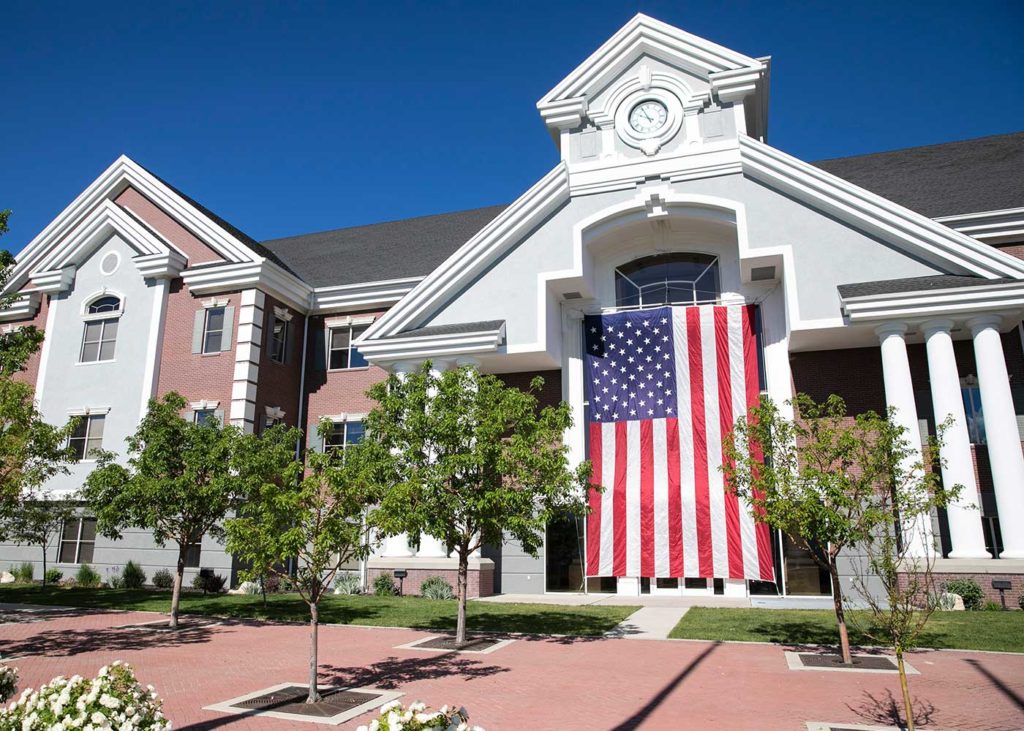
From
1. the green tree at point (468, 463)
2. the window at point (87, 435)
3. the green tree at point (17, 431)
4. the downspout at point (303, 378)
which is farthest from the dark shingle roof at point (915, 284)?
the window at point (87, 435)

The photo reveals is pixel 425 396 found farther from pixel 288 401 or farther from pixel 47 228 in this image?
pixel 47 228

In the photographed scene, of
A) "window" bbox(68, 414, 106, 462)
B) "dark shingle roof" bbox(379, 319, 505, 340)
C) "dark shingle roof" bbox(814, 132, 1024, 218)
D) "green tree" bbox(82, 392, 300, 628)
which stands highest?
"dark shingle roof" bbox(814, 132, 1024, 218)

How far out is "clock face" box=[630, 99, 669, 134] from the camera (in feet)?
79.4

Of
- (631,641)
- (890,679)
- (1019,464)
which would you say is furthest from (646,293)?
(890,679)

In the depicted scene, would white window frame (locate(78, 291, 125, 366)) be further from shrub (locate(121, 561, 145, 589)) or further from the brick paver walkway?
the brick paver walkway

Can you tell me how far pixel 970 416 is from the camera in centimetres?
2080

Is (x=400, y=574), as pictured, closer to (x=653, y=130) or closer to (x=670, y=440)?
(x=670, y=440)

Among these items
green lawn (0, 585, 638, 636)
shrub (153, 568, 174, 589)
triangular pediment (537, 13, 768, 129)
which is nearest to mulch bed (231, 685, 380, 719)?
green lawn (0, 585, 638, 636)

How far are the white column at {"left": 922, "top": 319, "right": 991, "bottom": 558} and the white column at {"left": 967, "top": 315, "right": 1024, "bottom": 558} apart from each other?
1.70ft

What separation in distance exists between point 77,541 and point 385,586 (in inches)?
468

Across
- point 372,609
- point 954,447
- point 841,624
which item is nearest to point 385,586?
point 372,609

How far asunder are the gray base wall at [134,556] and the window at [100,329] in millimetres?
6588

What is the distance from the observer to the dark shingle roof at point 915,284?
18.7 metres

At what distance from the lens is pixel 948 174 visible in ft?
82.4
